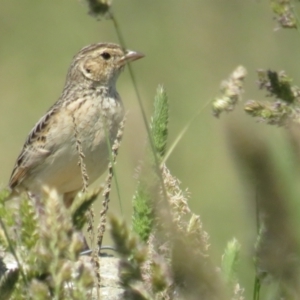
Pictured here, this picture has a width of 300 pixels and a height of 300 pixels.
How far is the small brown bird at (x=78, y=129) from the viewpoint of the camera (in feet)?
17.7

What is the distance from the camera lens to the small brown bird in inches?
212

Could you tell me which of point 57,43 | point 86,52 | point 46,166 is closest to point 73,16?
point 57,43

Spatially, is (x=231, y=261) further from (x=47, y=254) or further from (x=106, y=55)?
(x=106, y=55)

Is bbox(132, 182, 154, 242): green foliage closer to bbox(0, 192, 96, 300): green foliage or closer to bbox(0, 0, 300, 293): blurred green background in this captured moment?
bbox(0, 192, 96, 300): green foliage

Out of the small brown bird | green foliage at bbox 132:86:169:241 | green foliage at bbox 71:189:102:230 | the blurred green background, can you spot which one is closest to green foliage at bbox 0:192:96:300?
green foliage at bbox 71:189:102:230

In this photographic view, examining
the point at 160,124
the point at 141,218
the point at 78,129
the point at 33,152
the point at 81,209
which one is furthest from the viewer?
the point at 33,152

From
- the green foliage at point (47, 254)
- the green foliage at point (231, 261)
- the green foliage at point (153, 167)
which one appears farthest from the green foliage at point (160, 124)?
the green foliage at point (47, 254)

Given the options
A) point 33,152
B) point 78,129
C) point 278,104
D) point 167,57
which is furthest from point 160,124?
point 167,57

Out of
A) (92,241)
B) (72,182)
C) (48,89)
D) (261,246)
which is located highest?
(261,246)

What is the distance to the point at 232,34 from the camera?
11.2 metres

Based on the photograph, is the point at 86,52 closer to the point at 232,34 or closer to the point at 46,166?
the point at 46,166

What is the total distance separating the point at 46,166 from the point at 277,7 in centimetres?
386

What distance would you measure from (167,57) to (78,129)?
21.1ft

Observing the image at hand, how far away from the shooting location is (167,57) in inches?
458
